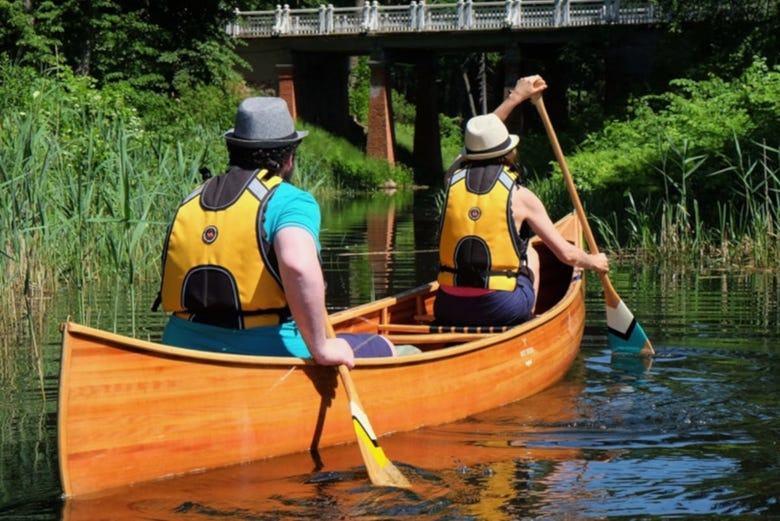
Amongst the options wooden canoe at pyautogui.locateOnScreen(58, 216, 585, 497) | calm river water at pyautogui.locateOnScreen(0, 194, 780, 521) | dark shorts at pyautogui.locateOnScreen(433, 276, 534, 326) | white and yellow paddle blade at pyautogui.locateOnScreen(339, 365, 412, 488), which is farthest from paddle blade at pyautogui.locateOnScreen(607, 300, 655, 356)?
white and yellow paddle blade at pyautogui.locateOnScreen(339, 365, 412, 488)

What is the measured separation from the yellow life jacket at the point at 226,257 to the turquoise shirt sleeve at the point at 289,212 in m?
0.03

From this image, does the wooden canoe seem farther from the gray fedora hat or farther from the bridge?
the bridge

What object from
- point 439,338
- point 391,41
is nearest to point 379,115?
point 391,41

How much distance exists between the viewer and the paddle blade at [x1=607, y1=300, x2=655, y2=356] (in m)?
10.1

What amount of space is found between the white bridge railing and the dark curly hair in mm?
31201

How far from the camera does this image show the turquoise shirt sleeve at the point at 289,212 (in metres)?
6.09

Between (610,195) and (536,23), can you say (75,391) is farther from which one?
(536,23)

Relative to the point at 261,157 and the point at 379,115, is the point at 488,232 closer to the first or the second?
the point at 261,157

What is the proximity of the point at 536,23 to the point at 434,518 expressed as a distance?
120 feet

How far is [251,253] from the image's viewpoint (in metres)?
6.21

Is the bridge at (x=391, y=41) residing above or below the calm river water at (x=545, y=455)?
above

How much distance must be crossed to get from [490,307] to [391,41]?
36.4 meters

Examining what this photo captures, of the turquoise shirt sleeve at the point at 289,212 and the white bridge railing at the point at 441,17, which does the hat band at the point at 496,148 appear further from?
the white bridge railing at the point at 441,17

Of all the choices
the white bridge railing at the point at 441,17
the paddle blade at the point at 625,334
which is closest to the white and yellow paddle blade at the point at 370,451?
the paddle blade at the point at 625,334
